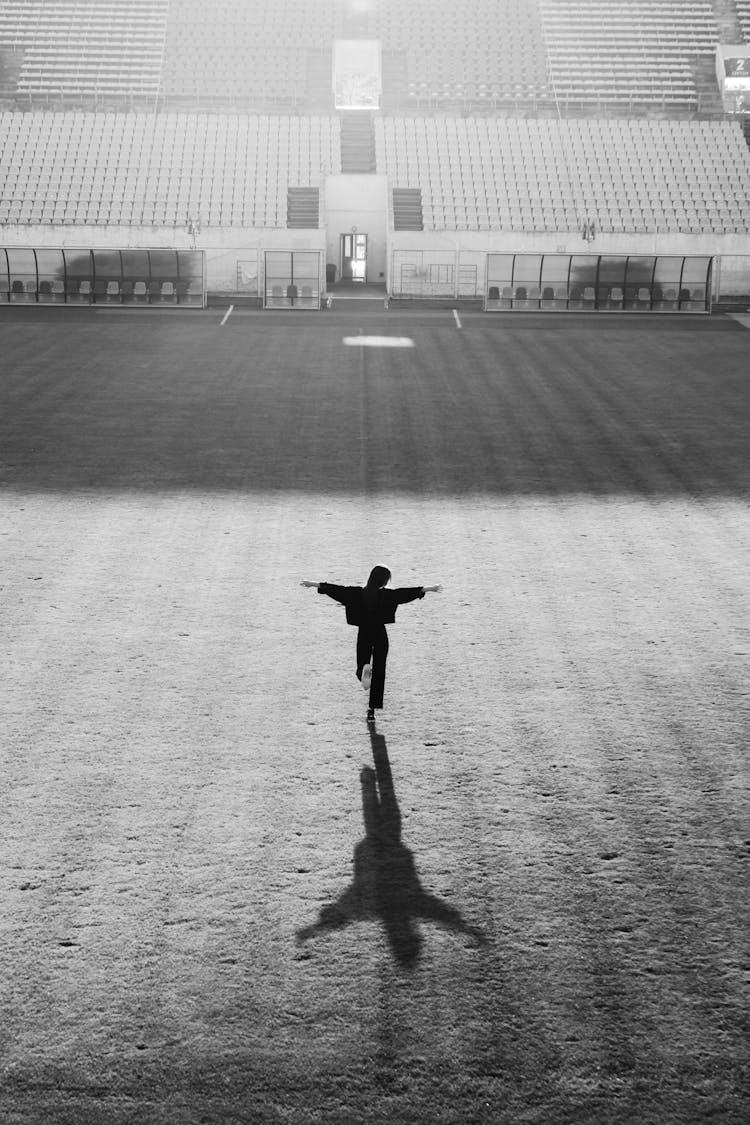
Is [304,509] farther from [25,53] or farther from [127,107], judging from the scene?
[25,53]

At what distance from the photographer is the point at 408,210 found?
48.1 metres

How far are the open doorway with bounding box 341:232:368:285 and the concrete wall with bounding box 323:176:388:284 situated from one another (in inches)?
7.5

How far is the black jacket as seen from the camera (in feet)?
34.2

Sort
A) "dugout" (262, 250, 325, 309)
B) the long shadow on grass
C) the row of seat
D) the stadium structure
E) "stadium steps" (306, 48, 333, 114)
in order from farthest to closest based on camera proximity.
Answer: "stadium steps" (306, 48, 333, 114) → the row of seat → the stadium structure → "dugout" (262, 250, 325, 309) → the long shadow on grass

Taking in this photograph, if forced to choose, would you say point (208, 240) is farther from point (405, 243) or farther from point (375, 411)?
point (375, 411)

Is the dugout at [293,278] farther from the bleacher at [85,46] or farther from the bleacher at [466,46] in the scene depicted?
the bleacher at [466,46]

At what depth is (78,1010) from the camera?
6891 mm

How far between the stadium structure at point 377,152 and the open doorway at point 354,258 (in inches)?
3.5

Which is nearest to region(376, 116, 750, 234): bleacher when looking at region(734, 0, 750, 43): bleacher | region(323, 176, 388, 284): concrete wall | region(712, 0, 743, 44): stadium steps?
region(323, 176, 388, 284): concrete wall

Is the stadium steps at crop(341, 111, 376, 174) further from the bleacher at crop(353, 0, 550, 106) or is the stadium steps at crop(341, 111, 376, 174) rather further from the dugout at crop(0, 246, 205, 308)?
the dugout at crop(0, 246, 205, 308)

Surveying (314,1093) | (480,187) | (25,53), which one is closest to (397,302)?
(480,187)

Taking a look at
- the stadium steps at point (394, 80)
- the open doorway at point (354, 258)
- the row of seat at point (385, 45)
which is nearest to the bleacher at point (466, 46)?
the row of seat at point (385, 45)

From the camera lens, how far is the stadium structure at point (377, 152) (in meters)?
43.1

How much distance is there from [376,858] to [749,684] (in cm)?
486
